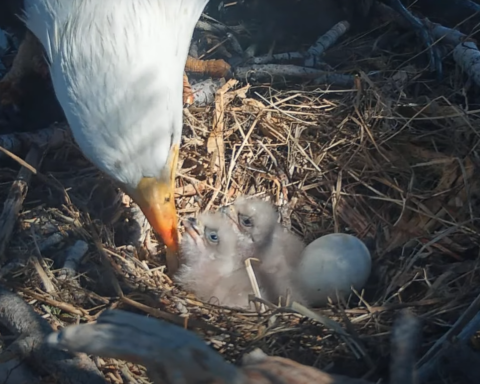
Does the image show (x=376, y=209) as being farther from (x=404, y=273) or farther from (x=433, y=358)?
(x=433, y=358)

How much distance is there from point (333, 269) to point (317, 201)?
1.64 ft

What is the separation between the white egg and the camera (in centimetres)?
243

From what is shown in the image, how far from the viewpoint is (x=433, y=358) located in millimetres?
1871

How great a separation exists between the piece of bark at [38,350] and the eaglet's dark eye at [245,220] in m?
0.90

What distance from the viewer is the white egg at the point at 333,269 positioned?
2434mm

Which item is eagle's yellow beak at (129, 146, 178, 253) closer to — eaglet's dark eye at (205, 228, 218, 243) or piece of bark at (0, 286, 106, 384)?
eaglet's dark eye at (205, 228, 218, 243)

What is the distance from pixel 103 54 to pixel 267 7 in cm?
166

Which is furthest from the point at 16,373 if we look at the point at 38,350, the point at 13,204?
the point at 13,204

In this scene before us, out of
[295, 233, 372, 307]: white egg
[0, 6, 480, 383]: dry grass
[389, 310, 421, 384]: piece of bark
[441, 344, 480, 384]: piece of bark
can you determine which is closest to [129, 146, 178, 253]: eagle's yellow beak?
[0, 6, 480, 383]: dry grass

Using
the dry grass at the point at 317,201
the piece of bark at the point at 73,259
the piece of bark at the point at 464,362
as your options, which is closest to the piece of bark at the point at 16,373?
the dry grass at the point at 317,201

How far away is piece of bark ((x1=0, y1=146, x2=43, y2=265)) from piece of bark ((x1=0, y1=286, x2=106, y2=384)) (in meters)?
0.40

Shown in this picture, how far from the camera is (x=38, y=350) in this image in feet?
6.53

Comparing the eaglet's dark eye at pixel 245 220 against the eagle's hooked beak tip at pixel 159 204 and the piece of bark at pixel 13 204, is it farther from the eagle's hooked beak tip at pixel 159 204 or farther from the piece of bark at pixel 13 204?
the piece of bark at pixel 13 204

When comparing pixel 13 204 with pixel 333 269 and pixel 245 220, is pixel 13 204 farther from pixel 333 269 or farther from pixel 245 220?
pixel 333 269
